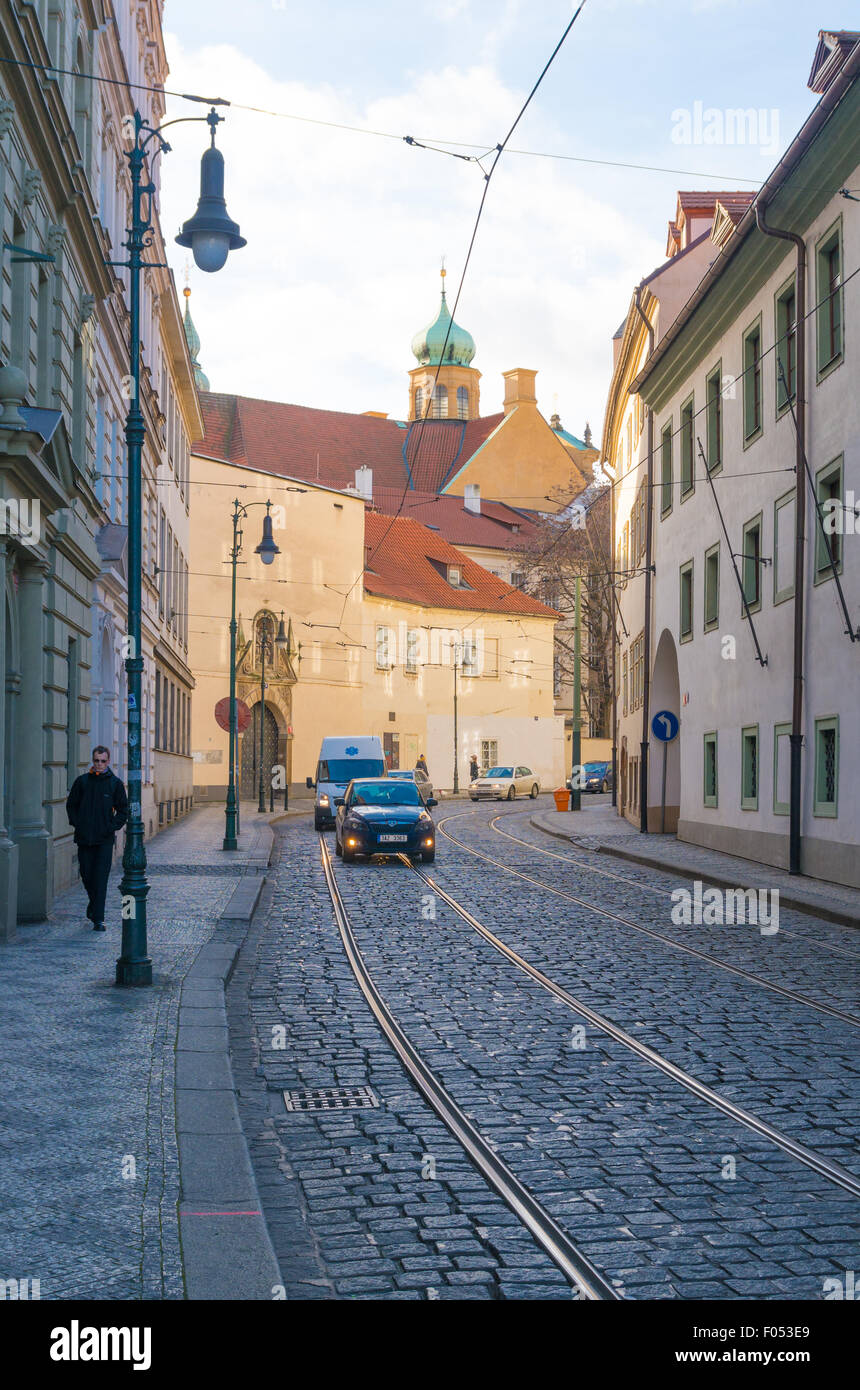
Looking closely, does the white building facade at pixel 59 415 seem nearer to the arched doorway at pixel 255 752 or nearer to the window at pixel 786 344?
the window at pixel 786 344

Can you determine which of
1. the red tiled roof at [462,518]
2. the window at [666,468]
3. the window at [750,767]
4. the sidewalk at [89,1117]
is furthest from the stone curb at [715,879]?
the red tiled roof at [462,518]

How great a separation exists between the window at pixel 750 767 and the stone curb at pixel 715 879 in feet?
6.10

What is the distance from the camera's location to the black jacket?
50.5ft

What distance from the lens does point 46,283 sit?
17.9m

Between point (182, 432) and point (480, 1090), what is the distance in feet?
133

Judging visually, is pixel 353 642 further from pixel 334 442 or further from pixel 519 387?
pixel 519 387

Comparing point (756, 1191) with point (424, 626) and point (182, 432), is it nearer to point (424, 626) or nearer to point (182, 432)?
point (182, 432)

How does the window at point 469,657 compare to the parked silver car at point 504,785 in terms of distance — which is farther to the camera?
the window at point 469,657

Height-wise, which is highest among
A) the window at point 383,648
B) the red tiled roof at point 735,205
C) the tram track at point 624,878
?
the red tiled roof at point 735,205

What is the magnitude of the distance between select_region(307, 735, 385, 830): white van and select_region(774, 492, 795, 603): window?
15986 millimetres

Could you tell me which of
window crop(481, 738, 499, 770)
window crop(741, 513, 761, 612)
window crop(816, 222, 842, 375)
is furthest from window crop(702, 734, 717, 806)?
window crop(481, 738, 499, 770)

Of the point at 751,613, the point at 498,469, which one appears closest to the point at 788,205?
the point at 751,613

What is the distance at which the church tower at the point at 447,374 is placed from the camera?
10169 centimetres
